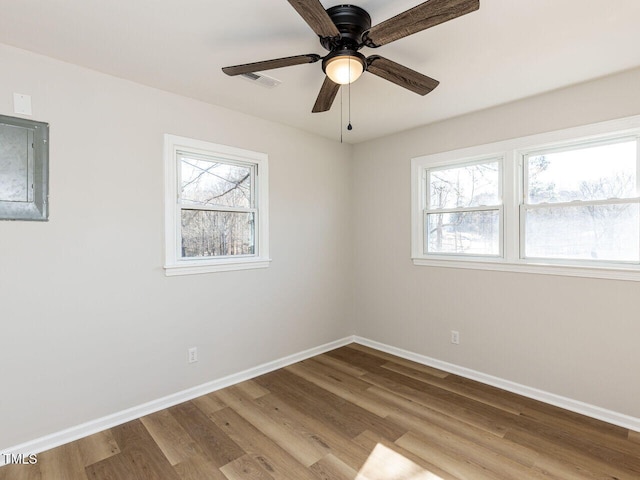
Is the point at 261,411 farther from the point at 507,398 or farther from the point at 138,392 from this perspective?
the point at 507,398

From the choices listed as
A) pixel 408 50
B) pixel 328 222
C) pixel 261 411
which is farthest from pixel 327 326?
pixel 408 50

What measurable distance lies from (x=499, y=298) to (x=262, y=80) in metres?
2.73

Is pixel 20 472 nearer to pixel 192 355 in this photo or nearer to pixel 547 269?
pixel 192 355

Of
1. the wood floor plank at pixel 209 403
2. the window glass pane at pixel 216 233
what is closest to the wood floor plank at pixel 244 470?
the wood floor plank at pixel 209 403

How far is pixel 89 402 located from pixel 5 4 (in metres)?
2.42

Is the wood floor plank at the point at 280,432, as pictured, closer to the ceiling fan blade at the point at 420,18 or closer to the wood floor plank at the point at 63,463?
→ the wood floor plank at the point at 63,463

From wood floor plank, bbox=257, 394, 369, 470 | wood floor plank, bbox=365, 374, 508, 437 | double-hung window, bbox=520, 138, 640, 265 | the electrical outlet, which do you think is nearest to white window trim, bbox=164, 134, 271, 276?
the electrical outlet

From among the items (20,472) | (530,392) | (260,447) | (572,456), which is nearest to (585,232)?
(530,392)

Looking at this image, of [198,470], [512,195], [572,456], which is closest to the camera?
[198,470]

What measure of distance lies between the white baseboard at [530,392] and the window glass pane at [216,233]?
206 cm

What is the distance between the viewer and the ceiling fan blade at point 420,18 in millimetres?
1354

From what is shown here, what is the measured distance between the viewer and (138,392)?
2.62 m

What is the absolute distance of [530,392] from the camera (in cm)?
289

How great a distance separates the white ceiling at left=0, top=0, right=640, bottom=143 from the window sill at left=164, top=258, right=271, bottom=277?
1.40m
